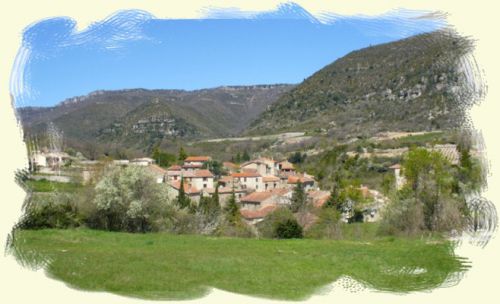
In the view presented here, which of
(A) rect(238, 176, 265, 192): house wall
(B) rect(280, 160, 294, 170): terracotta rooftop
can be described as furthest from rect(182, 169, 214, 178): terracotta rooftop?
(B) rect(280, 160, 294, 170): terracotta rooftop

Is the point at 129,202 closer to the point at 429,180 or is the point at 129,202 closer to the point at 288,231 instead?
the point at 288,231

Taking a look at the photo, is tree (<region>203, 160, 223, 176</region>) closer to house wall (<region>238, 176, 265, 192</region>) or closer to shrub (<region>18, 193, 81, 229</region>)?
house wall (<region>238, 176, 265, 192</region>)

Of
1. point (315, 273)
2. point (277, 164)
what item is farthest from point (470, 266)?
point (277, 164)

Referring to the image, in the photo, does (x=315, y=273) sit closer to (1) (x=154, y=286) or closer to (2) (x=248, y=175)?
(1) (x=154, y=286)

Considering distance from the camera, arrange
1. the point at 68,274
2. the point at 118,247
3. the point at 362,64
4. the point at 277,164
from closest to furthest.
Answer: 1. the point at 68,274
2. the point at 118,247
3. the point at 277,164
4. the point at 362,64

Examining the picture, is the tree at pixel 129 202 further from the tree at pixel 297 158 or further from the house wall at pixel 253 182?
the tree at pixel 297 158

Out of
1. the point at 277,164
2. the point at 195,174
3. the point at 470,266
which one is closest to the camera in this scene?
the point at 470,266
